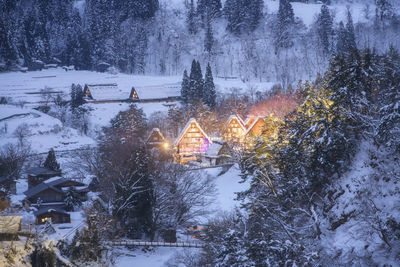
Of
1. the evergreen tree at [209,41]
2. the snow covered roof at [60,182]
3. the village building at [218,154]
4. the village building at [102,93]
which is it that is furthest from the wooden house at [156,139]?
the evergreen tree at [209,41]

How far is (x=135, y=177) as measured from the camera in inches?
946

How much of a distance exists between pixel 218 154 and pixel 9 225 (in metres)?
26.7

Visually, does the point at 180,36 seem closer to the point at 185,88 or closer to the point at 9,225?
the point at 185,88

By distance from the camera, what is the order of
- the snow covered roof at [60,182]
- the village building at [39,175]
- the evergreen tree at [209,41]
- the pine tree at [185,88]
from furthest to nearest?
the evergreen tree at [209,41], the pine tree at [185,88], the village building at [39,175], the snow covered roof at [60,182]

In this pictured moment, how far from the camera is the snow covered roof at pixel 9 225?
51.1 feet

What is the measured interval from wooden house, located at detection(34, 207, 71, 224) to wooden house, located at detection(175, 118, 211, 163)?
18008 mm

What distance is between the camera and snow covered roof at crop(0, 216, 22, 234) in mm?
15562

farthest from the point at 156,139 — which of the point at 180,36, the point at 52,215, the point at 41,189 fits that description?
the point at 180,36

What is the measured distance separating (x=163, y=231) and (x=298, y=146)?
40.7 feet

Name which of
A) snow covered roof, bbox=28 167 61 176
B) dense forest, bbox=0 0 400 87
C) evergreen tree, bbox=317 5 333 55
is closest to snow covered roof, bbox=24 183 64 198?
snow covered roof, bbox=28 167 61 176

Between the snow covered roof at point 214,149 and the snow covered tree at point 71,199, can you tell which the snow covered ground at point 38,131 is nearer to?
the snow covered tree at point 71,199

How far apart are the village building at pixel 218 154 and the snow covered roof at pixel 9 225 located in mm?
25716

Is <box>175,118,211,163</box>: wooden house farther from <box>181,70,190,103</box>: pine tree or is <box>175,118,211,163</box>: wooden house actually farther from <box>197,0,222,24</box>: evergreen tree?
<box>197,0,222,24</box>: evergreen tree

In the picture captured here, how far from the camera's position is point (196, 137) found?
45.7m
